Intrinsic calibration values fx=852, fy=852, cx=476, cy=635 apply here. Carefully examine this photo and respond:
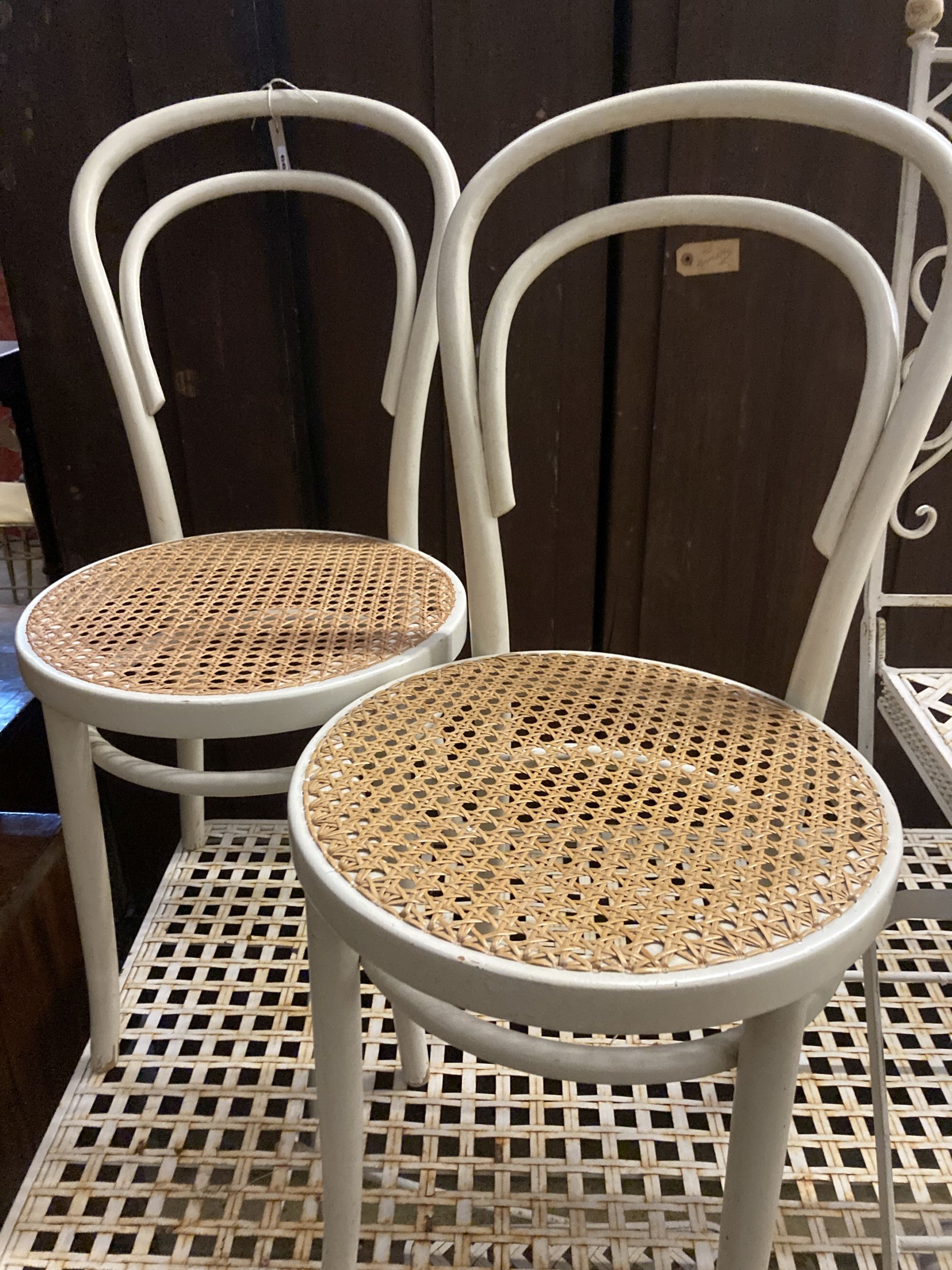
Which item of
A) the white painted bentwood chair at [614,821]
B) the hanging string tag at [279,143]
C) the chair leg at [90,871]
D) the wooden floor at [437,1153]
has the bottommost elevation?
the wooden floor at [437,1153]

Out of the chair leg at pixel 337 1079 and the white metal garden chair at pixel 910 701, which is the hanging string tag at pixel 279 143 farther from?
the chair leg at pixel 337 1079

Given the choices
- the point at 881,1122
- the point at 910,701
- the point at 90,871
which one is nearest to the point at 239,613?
the point at 90,871

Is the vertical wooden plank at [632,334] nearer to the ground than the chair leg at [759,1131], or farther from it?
farther from it

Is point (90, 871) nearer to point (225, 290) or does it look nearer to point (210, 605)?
point (210, 605)

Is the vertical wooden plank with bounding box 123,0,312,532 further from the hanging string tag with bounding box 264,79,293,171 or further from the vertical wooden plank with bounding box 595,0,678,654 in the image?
the vertical wooden plank with bounding box 595,0,678,654

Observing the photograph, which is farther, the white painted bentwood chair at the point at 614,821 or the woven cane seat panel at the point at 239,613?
the woven cane seat panel at the point at 239,613

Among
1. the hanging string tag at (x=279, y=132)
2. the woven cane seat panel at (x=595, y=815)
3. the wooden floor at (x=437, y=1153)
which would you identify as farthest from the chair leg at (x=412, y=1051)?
the hanging string tag at (x=279, y=132)

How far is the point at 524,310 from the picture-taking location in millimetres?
1019

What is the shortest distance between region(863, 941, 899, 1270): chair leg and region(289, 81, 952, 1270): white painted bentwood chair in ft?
0.82

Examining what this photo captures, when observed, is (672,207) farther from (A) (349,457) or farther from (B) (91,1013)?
(B) (91,1013)

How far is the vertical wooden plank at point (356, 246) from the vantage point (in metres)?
0.92

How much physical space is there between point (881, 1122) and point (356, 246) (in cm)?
104

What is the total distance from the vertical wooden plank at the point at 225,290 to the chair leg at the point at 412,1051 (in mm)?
636

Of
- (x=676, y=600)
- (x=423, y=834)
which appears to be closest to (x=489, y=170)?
(x=423, y=834)
